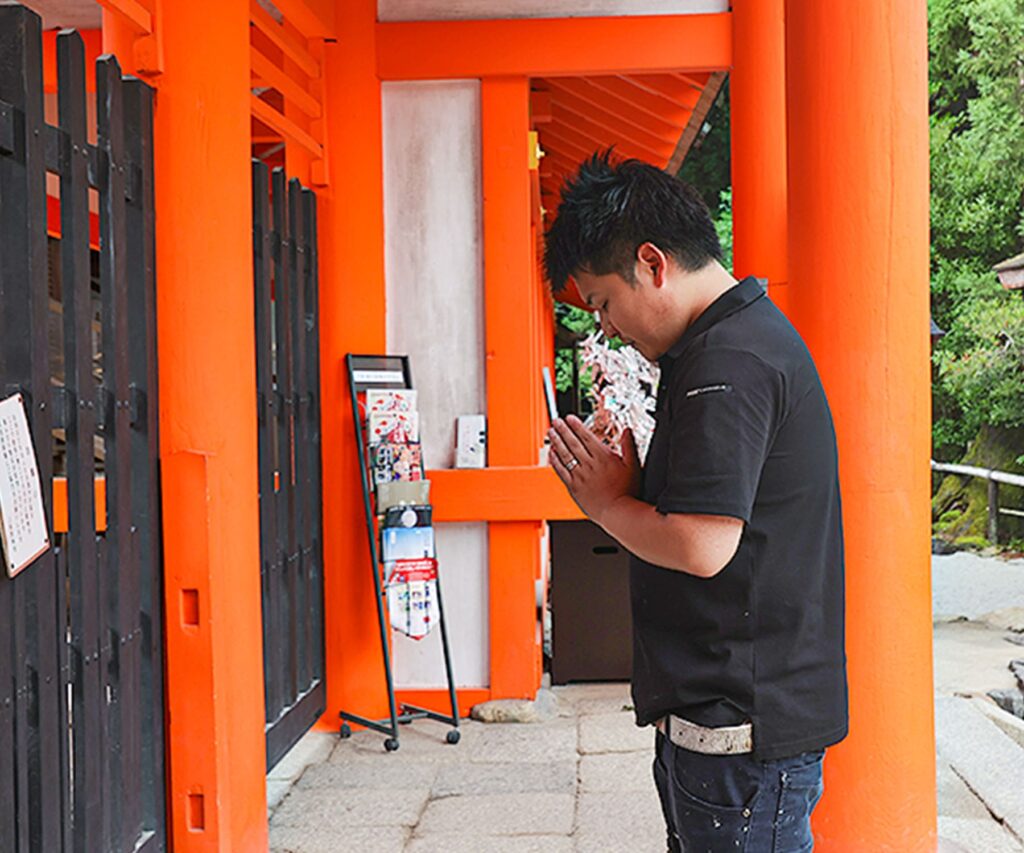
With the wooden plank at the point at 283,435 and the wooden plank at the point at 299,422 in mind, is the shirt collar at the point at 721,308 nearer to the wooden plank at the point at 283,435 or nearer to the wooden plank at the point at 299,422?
the wooden plank at the point at 283,435

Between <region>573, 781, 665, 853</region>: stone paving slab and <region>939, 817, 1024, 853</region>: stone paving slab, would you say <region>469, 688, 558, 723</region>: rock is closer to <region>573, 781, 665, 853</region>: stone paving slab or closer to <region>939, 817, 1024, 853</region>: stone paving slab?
<region>573, 781, 665, 853</region>: stone paving slab

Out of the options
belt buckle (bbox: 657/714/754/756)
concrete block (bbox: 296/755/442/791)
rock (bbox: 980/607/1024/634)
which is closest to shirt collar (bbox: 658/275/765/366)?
belt buckle (bbox: 657/714/754/756)

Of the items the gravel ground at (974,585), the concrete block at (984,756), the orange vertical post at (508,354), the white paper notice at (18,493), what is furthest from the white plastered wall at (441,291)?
the gravel ground at (974,585)

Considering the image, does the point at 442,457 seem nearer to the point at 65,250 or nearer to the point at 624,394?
the point at 624,394

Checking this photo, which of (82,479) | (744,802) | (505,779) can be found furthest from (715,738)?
(505,779)

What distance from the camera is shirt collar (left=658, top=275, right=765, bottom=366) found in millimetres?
1962

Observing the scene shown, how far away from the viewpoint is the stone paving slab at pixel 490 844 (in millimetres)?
4195

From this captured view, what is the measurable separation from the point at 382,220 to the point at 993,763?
3177mm

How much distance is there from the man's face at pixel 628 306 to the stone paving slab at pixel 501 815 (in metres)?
2.65

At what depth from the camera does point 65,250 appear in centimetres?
320

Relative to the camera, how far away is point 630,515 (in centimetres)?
195

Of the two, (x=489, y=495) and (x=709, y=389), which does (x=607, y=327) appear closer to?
(x=709, y=389)

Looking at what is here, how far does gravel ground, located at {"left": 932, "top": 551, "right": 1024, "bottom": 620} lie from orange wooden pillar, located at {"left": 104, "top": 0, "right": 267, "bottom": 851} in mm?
7066

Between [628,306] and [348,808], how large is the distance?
3.06m
